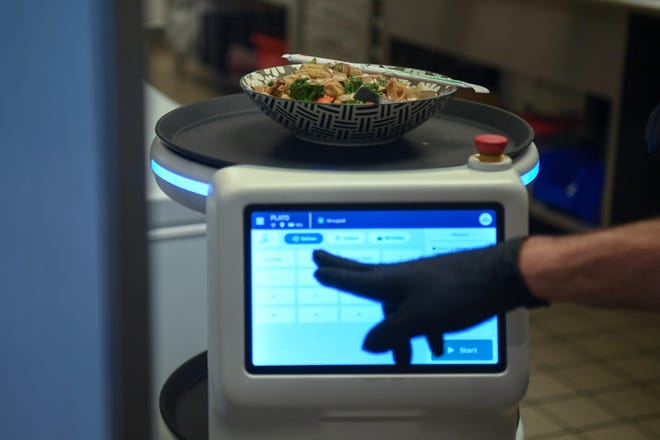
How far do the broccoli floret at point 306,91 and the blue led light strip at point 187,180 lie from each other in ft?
0.57

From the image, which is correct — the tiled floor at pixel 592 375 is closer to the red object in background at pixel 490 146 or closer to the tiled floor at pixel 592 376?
the tiled floor at pixel 592 376

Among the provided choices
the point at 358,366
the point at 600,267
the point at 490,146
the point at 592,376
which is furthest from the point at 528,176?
the point at 592,376

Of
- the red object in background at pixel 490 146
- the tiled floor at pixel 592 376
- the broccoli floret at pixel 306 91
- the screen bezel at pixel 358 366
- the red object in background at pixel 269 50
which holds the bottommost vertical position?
the tiled floor at pixel 592 376

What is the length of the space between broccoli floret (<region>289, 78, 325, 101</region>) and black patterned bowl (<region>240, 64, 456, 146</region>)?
0.04 m

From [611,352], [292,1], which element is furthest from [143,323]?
[292,1]

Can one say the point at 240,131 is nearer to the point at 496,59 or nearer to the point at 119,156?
the point at 119,156

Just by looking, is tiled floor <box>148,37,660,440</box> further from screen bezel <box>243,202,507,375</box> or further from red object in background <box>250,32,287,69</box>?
red object in background <box>250,32,287,69</box>

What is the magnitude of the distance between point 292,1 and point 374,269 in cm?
372

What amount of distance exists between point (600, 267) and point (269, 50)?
4.06m

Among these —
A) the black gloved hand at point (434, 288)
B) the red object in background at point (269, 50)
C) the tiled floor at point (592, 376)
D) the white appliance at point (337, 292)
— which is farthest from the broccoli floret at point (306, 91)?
the red object in background at point (269, 50)

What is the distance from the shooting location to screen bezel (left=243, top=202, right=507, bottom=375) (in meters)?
1.03

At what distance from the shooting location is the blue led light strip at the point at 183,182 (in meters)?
1.16

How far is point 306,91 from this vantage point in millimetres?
1213

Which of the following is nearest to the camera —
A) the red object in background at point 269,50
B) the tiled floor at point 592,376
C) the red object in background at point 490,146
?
the red object in background at point 490,146
